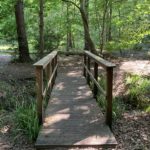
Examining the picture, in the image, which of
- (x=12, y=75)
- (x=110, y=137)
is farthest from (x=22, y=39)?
(x=110, y=137)

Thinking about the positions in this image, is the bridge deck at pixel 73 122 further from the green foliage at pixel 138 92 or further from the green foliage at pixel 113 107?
the green foliage at pixel 138 92

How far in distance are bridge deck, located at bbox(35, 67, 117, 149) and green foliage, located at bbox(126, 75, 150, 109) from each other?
118cm

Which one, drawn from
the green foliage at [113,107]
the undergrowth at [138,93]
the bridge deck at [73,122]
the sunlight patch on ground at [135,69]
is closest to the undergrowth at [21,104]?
the bridge deck at [73,122]

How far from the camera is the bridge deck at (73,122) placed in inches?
191

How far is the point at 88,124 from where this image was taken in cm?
572

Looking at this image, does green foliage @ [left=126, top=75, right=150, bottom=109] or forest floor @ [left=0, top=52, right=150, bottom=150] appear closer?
forest floor @ [left=0, top=52, right=150, bottom=150]

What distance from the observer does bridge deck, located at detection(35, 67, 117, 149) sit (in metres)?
4.86

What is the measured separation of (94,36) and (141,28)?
61.3 feet

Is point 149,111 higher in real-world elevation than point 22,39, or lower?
lower

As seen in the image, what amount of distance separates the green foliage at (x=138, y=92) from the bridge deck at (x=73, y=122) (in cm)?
118

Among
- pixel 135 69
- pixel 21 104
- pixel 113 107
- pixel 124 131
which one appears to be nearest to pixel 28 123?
pixel 124 131

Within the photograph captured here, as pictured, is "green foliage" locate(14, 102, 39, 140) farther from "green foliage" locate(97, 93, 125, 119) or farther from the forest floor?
"green foliage" locate(97, 93, 125, 119)

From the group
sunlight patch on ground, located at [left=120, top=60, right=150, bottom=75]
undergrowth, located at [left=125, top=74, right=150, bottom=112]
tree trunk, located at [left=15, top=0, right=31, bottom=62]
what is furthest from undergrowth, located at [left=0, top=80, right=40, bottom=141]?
tree trunk, located at [left=15, top=0, right=31, bottom=62]

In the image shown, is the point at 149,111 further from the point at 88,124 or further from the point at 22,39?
the point at 22,39
